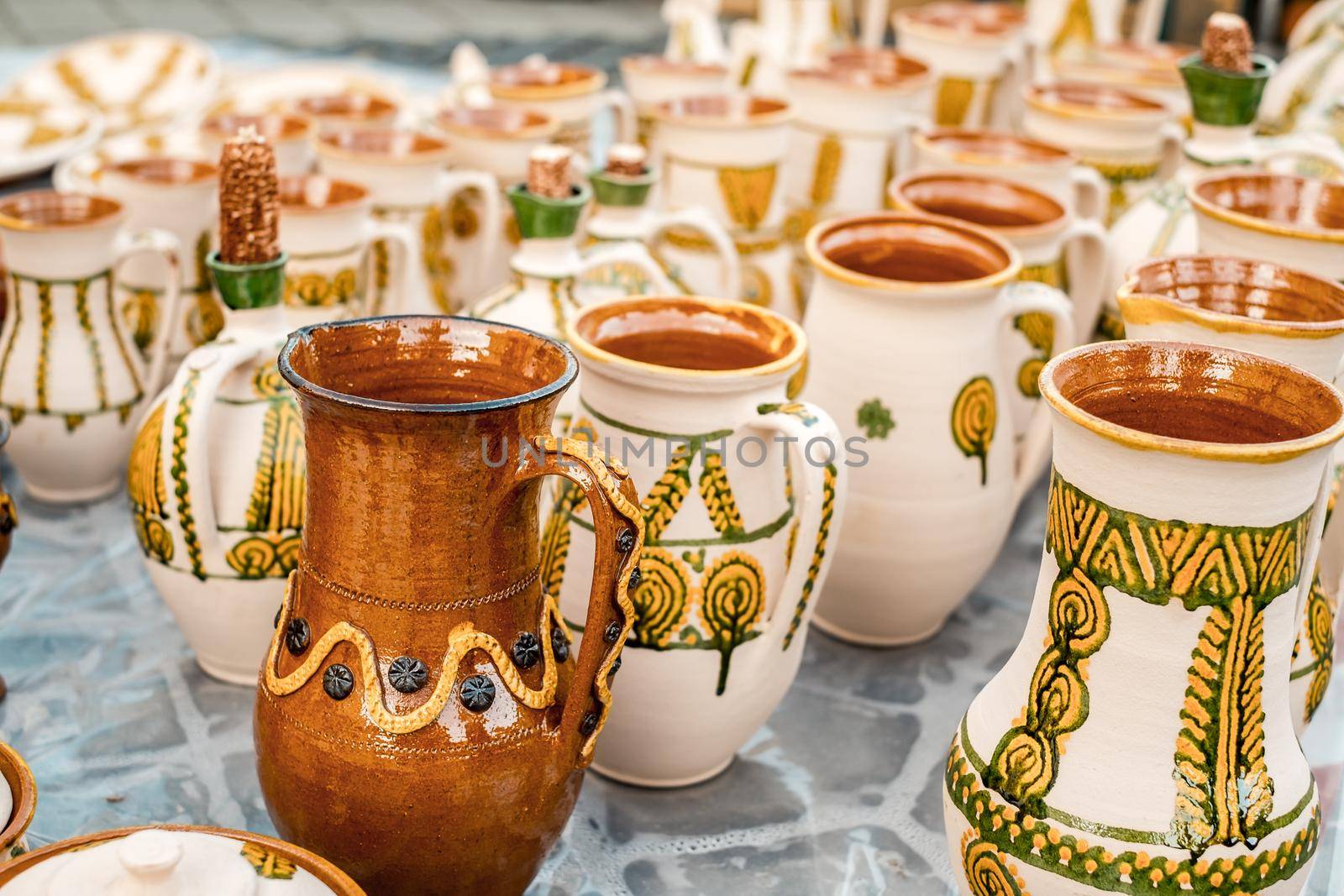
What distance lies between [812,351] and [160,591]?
0.83 meters

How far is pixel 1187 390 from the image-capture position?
3.79 ft

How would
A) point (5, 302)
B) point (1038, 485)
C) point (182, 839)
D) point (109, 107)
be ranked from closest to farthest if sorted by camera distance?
point (182, 839)
point (5, 302)
point (1038, 485)
point (109, 107)

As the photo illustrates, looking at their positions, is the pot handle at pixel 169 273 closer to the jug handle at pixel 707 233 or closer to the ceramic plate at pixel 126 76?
the jug handle at pixel 707 233

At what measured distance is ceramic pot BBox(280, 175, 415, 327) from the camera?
182cm

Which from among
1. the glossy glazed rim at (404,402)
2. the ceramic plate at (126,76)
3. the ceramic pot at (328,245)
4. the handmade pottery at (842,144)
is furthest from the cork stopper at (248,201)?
the ceramic plate at (126,76)

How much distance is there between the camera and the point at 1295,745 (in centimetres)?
114

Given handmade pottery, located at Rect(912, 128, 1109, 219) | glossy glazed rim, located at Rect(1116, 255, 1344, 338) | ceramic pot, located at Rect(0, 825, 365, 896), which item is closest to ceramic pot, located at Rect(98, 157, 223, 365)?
handmade pottery, located at Rect(912, 128, 1109, 219)

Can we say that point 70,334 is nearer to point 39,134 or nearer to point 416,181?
point 416,181

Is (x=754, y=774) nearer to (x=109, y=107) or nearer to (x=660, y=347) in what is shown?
(x=660, y=347)

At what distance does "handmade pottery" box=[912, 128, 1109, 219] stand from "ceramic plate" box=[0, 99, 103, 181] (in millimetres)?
1840

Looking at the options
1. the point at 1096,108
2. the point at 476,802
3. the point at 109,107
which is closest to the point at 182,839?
the point at 476,802

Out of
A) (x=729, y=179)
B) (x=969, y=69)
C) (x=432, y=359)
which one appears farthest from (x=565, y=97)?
(x=432, y=359)

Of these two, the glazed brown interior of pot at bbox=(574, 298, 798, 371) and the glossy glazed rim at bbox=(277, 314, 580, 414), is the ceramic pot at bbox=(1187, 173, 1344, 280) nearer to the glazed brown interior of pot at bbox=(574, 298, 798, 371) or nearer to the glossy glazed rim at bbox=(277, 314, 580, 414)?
the glazed brown interior of pot at bbox=(574, 298, 798, 371)

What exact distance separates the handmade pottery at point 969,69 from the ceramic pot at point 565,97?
2.20ft
